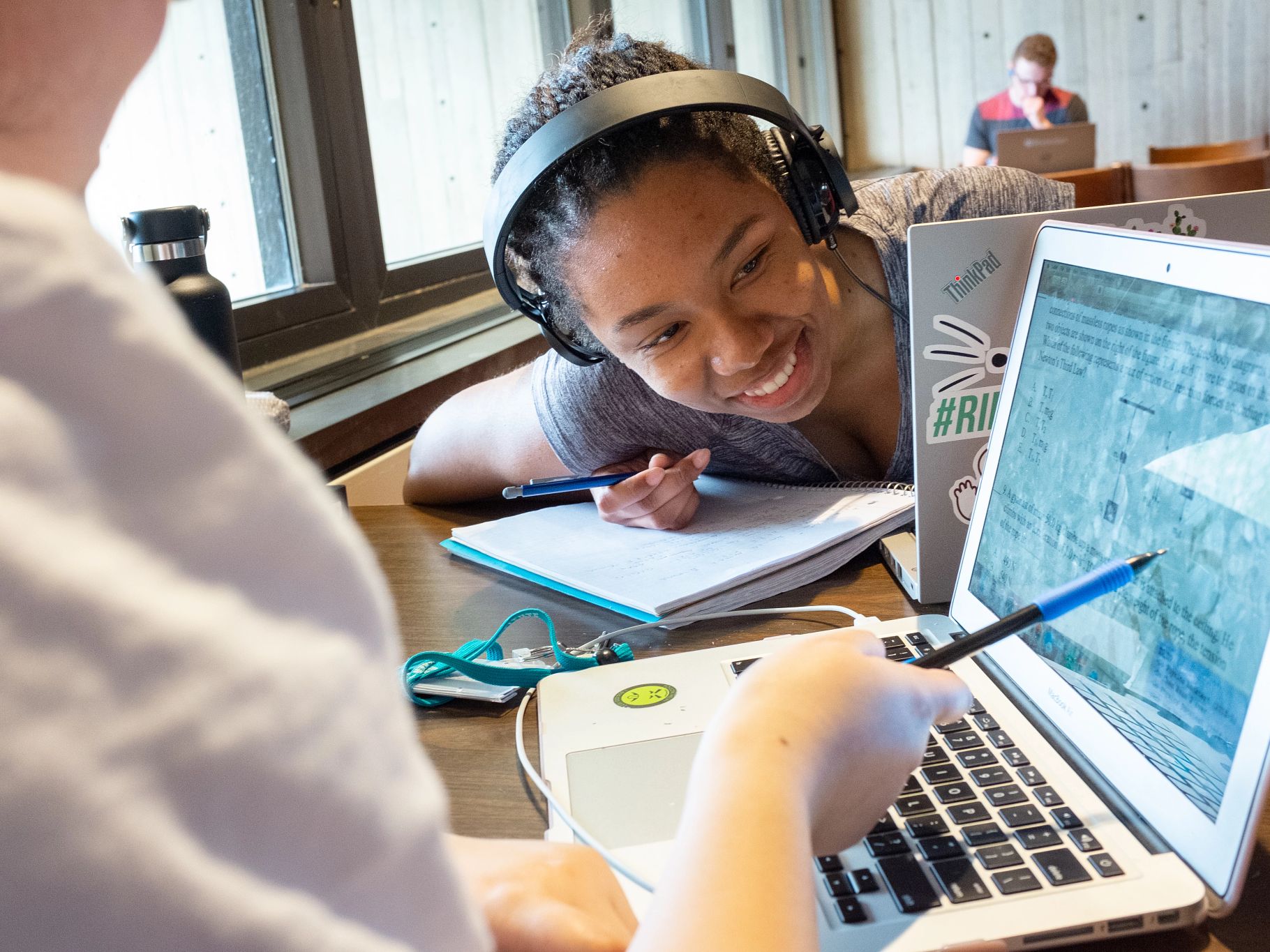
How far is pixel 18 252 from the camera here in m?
0.19

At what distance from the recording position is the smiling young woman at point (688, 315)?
1041 millimetres

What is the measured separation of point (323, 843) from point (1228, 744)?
0.40 meters

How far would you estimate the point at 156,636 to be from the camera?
191 millimetres

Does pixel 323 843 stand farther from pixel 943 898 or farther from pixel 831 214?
pixel 831 214

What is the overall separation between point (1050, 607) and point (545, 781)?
1.03ft

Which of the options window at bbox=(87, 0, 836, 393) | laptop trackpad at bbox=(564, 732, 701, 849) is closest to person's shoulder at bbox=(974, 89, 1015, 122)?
window at bbox=(87, 0, 836, 393)

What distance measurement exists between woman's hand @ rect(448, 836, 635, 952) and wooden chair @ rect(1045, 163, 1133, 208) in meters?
3.65

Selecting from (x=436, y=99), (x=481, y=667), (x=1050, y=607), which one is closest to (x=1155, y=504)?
(x=1050, y=607)

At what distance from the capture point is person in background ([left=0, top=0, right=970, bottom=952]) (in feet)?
0.61

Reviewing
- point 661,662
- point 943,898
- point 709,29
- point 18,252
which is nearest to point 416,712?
point 661,662

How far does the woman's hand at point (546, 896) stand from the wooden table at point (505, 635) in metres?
0.15

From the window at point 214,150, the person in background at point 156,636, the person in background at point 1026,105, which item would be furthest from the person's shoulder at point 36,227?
the person in background at point 1026,105

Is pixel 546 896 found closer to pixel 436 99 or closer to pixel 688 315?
pixel 688 315

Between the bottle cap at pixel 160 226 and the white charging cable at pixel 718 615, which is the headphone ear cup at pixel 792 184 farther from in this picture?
the bottle cap at pixel 160 226
